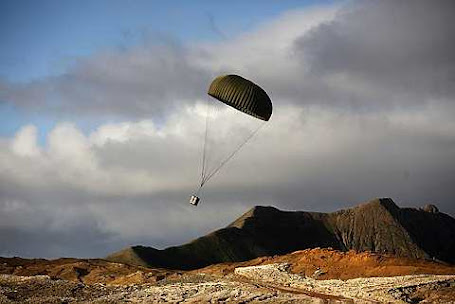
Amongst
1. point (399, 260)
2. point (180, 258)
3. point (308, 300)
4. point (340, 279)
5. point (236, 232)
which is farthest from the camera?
point (236, 232)

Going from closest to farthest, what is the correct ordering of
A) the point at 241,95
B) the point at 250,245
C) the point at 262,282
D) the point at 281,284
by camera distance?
the point at 241,95 → the point at 281,284 → the point at 262,282 → the point at 250,245

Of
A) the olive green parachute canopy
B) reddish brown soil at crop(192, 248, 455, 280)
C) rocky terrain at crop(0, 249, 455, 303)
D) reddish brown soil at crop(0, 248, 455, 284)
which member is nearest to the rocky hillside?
reddish brown soil at crop(0, 248, 455, 284)

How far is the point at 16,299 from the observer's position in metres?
45.7

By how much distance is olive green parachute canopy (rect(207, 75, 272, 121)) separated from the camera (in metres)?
45.7

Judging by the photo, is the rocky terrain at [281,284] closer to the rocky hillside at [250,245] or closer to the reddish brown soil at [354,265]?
the reddish brown soil at [354,265]

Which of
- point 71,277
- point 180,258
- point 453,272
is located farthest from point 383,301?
point 180,258

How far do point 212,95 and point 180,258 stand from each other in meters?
Answer: 109

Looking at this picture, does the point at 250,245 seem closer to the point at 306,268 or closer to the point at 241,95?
the point at 306,268

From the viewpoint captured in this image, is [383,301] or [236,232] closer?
[383,301]

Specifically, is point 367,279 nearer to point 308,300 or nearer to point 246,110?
point 308,300

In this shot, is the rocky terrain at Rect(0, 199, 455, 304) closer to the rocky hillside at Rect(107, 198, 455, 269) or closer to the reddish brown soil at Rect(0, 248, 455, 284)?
the reddish brown soil at Rect(0, 248, 455, 284)

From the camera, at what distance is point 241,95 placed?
4578cm

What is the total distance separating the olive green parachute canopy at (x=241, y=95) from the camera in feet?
150

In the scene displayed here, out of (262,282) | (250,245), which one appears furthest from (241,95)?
(250,245)
